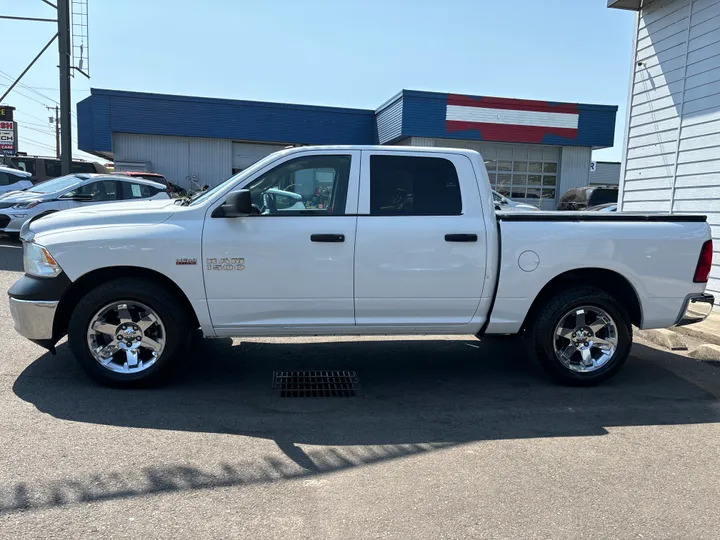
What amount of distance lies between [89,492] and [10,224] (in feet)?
35.5

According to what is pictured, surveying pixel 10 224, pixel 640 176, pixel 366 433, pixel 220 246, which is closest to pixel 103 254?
pixel 220 246

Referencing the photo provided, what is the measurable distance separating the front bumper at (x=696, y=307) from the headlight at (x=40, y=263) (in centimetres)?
541

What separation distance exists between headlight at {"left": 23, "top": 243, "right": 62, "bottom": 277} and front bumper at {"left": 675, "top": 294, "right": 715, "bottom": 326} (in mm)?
5406

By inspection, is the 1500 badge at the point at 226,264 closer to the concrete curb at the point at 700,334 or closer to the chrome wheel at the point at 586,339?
the chrome wheel at the point at 586,339

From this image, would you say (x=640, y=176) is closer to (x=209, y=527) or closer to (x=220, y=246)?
(x=220, y=246)

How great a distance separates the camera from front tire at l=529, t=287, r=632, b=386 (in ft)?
16.1

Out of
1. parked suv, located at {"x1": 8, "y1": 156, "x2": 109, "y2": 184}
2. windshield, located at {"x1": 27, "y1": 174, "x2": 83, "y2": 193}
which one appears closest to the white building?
windshield, located at {"x1": 27, "y1": 174, "x2": 83, "y2": 193}

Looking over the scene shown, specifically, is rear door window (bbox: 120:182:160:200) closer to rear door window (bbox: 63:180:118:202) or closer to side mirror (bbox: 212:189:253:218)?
rear door window (bbox: 63:180:118:202)

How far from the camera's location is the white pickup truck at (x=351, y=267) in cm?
447

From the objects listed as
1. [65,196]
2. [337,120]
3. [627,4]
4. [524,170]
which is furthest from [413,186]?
[524,170]

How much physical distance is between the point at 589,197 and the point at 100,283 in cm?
1764

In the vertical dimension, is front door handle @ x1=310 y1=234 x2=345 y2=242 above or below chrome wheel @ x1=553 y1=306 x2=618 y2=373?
above

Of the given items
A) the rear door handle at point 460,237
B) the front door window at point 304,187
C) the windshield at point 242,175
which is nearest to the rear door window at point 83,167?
the windshield at point 242,175

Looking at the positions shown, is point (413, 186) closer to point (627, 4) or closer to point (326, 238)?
point (326, 238)
